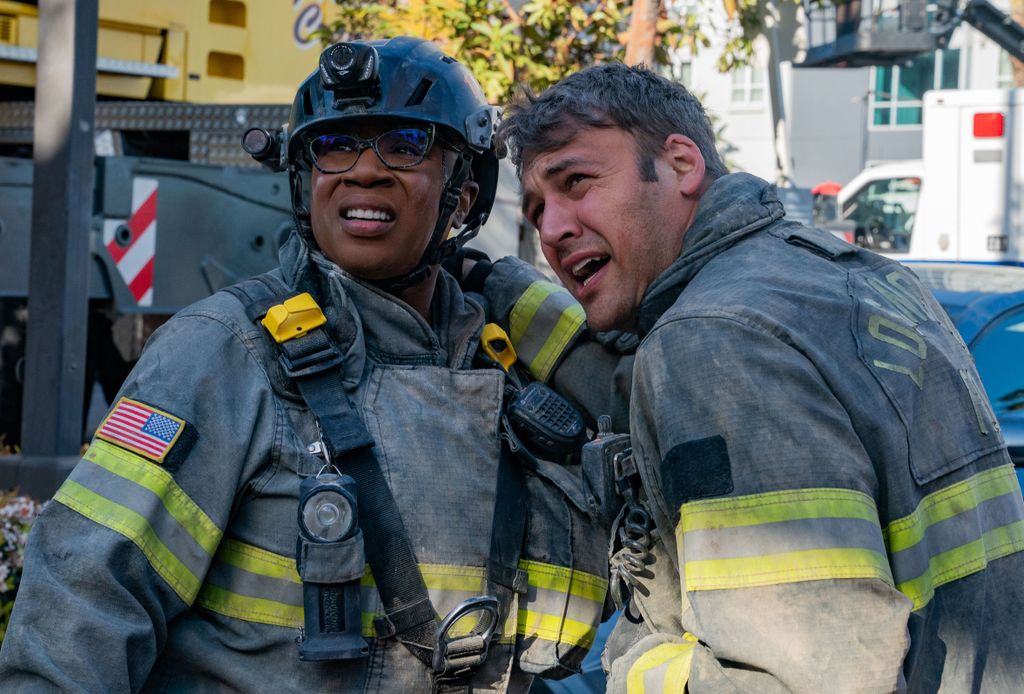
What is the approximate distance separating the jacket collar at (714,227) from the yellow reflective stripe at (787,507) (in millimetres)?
445

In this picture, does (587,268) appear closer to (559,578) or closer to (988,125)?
(559,578)

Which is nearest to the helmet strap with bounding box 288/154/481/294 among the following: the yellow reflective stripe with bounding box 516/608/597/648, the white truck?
the yellow reflective stripe with bounding box 516/608/597/648

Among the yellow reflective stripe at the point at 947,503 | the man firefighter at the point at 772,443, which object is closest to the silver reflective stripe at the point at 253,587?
the man firefighter at the point at 772,443

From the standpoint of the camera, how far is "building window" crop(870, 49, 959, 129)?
31.9 meters

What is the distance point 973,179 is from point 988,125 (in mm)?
411

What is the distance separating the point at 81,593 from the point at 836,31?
15581mm

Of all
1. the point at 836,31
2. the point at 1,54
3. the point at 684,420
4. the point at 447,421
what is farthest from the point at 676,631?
the point at 836,31

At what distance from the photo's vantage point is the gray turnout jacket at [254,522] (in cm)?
208

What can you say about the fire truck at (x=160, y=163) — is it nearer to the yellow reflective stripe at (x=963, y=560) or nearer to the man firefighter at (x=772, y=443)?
the man firefighter at (x=772, y=443)

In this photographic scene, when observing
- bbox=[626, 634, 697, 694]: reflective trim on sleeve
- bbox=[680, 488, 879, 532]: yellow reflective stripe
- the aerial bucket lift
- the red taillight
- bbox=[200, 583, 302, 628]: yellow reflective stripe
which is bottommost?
bbox=[200, 583, 302, 628]: yellow reflective stripe

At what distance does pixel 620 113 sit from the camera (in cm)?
215

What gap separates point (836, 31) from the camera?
16.2 metres

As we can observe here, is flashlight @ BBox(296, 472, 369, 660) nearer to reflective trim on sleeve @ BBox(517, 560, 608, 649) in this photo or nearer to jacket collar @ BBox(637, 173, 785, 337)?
reflective trim on sleeve @ BBox(517, 560, 608, 649)

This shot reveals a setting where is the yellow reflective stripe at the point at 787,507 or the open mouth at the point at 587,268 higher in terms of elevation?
the open mouth at the point at 587,268
